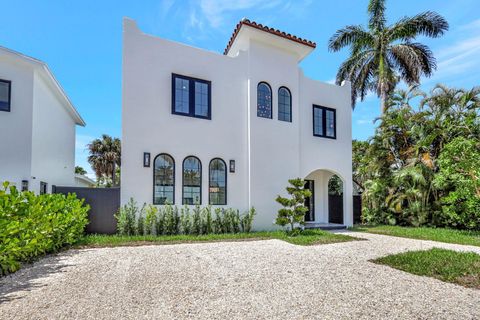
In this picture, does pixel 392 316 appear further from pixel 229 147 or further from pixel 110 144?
pixel 110 144

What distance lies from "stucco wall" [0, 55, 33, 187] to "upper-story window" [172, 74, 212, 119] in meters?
5.40

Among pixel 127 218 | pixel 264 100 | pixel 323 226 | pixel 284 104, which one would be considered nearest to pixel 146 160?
pixel 127 218

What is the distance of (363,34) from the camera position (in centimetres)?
1834

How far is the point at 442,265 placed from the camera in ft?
19.9

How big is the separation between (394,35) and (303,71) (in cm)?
899

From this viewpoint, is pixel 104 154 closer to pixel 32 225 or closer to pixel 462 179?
pixel 32 225

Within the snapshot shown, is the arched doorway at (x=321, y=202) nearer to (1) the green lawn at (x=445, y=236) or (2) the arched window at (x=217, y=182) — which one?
(1) the green lawn at (x=445, y=236)

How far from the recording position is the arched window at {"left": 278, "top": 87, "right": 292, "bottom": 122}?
12.1 m

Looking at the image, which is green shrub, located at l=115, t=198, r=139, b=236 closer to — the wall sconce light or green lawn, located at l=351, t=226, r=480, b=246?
the wall sconce light

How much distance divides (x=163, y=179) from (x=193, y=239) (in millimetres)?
2360

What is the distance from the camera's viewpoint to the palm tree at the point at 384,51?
1689cm

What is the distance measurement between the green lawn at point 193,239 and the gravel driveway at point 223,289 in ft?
3.52

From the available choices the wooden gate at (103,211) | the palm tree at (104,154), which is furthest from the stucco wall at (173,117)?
the palm tree at (104,154)

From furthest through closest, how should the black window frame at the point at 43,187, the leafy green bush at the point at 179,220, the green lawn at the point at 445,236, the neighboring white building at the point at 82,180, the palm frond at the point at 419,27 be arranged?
the neighboring white building at the point at 82,180, the palm frond at the point at 419,27, the black window frame at the point at 43,187, the green lawn at the point at 445,236, the leafy green bush at the point at 179,220
